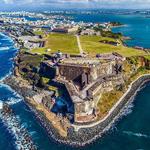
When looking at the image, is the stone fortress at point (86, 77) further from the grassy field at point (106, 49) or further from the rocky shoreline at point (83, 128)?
the grassy field at point (106, 49)

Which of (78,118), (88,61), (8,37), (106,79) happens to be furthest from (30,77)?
(8,37)

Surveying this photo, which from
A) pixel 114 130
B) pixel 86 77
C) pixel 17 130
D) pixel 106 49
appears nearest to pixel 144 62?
pixel 106 49

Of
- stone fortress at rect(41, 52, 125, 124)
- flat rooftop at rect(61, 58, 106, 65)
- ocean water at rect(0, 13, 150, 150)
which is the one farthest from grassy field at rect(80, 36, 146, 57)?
ocean water at rect(0, 13, 150, 150)

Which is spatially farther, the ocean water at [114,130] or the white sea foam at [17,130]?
the ocean water at [114,130]

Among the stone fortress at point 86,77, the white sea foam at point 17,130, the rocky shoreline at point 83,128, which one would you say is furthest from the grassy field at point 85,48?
the white sea foam at point 17,130

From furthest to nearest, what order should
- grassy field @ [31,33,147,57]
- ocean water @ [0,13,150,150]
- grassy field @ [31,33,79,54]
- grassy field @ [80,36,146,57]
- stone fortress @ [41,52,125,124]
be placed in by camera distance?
grassy field @ [31,33,79,54]
grassy field @ [31,33,147,57]
grassy field @ [80,36,146,57]
stone fortress @ [41,52,125,124]
ocean water @ [0,13,150,150]

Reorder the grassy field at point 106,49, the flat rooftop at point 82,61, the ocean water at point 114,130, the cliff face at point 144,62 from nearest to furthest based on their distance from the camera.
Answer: the ocean water at point 114,130, the flat rooftop at point 82,61, the cliff face at point 144,62, the grassy field at point 106,49

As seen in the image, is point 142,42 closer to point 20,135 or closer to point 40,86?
point 40,86

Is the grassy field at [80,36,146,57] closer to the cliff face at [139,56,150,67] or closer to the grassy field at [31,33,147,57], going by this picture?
the grassy field at [31,33,147,57]
